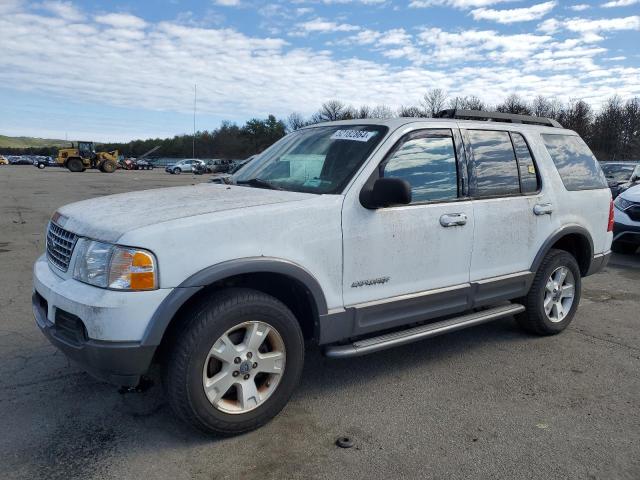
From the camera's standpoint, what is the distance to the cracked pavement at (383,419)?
276 cm

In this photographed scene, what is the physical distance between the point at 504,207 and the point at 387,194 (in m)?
1.44

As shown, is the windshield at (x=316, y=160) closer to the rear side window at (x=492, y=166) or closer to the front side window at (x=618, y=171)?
the rear side window at (x=492, y=166)

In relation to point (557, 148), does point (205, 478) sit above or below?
below

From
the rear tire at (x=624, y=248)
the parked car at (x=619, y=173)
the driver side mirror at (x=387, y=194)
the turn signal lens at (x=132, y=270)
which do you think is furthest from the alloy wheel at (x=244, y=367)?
the parked car at (x=619, y=173)

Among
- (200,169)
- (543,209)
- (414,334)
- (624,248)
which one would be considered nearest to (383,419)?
(414,334)

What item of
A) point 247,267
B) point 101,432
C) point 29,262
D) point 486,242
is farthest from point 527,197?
point 29,262

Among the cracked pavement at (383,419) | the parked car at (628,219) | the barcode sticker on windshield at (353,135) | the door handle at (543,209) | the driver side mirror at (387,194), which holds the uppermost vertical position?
the barcode sticker on windshield at (353,135)

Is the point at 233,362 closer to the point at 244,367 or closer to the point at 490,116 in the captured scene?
the point at 244,367

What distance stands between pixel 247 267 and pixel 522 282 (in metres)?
2.67

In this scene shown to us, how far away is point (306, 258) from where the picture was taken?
10.3 ft

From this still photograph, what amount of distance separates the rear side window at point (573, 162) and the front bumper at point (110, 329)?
151 inches

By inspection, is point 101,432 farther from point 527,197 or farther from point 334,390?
point 527,197

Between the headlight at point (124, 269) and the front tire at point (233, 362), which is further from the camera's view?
the front tire at point (233, 362)

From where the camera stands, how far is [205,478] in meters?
2.65
